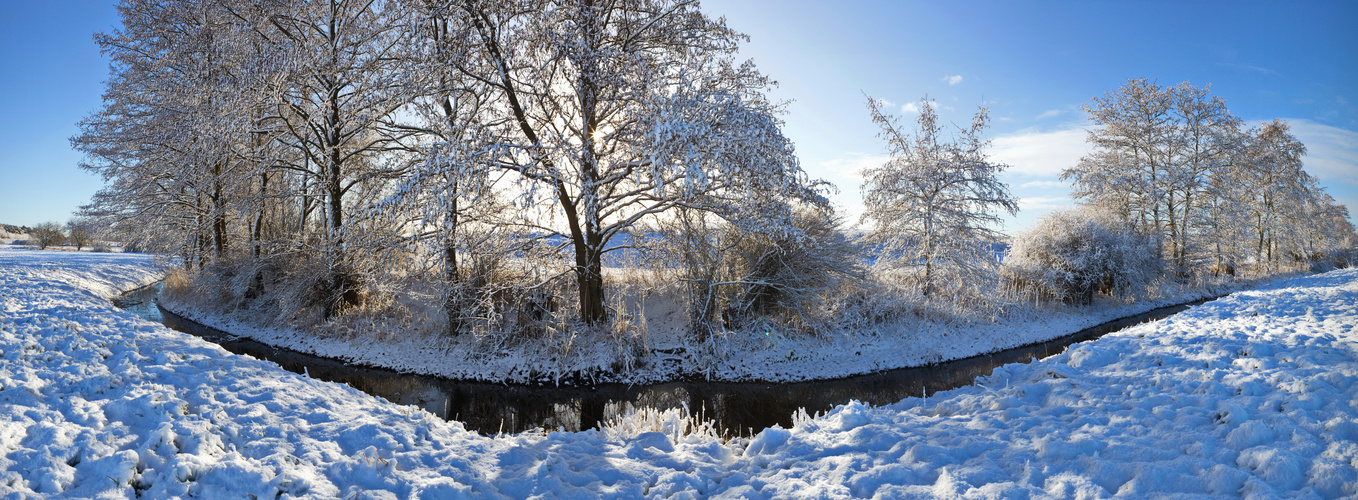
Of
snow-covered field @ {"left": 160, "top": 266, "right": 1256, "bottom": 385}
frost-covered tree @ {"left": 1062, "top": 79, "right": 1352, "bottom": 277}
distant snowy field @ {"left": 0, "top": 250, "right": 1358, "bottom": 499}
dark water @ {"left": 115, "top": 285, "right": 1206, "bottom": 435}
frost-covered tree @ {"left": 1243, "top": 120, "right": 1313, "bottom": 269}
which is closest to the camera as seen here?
distant snowy field @ {"left": 0, "top": 250, "right": 1358, "bottom": 499}

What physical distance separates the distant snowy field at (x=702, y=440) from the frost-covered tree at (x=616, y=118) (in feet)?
11.8

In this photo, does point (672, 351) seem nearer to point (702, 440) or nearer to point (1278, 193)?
point (702, 440)

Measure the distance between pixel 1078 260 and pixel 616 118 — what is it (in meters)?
12.1

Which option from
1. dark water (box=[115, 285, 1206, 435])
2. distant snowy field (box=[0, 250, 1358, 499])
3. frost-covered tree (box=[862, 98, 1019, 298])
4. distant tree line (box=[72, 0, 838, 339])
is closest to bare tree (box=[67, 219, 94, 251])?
distant tree line (box=[72, 0, 838, 339])

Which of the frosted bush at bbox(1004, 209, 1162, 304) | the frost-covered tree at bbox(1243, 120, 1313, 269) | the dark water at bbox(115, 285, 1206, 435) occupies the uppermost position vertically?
the frost-covered tree at bbox(1243, 120, 1313, 269)

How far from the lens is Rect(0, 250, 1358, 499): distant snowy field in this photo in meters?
3.08

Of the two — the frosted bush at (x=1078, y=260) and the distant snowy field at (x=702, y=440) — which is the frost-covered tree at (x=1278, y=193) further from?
the distant snowy field at (x=702, y=440)

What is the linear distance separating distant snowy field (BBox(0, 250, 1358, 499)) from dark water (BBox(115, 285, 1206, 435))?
202 cm

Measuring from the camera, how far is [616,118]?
9062 mm

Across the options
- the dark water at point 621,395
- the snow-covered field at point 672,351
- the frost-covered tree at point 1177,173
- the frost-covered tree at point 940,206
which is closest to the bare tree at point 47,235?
the snow-covered field at point 672,351

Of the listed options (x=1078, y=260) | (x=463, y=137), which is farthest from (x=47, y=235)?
(x=1078, y=260)

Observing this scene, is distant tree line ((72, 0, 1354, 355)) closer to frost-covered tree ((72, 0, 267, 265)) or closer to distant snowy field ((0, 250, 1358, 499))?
frost-covered tree ((72, 0, 267, 265))

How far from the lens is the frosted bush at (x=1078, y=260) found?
13406 millimetres

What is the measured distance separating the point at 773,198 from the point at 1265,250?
27.9 meters
